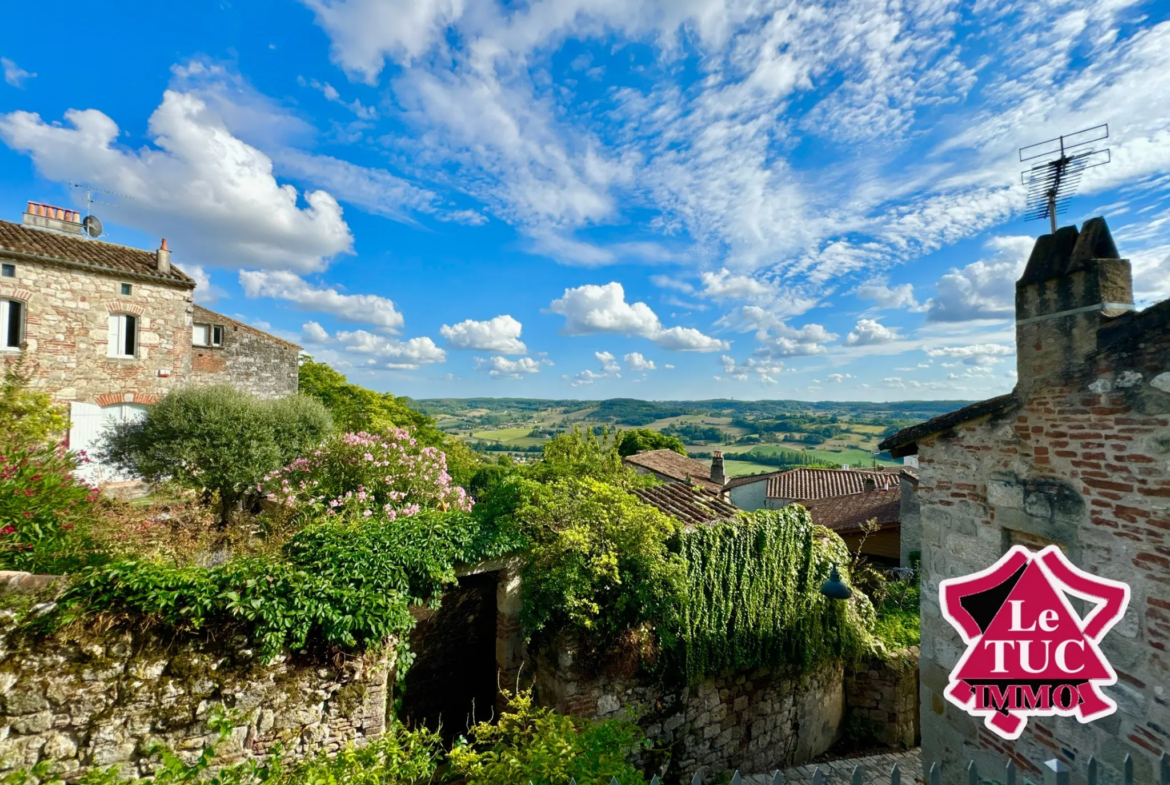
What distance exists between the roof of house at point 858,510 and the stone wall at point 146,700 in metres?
16.9

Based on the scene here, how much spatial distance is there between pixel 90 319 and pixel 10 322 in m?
1.65

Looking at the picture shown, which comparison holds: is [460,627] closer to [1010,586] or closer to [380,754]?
[380,754]

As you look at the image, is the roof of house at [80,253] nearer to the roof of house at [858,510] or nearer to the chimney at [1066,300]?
the chimney at [1066,300]

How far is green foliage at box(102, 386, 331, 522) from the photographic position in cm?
1192

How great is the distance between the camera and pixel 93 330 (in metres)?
15.1

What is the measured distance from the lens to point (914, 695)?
1021 cm

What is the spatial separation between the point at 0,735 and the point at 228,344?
65.4ft

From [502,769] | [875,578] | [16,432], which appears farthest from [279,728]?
[875,578]

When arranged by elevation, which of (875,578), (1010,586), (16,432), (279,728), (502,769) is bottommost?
(875,578)

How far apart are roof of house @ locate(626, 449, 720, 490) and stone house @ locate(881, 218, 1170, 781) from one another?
26.8 metres

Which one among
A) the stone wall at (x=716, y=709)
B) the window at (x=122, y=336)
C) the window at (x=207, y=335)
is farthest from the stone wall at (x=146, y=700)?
the window at (x=207, y=335)

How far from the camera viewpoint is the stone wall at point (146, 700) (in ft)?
14.9

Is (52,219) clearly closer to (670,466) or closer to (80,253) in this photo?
(80,253)

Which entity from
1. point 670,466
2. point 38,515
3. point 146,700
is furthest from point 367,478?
point 670,466
